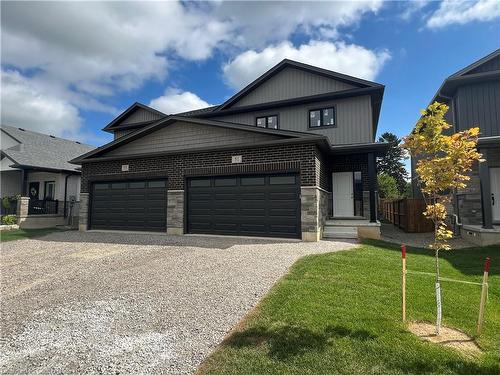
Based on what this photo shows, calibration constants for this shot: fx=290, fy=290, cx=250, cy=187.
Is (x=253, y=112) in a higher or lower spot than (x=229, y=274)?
higher

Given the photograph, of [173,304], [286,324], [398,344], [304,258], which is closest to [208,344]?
[286,324]

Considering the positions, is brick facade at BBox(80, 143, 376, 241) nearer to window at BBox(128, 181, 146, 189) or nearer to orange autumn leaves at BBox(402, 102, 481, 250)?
window at BBox(128, 181, 146, 189)

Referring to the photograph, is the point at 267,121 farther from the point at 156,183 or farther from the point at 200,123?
the point at 156,183

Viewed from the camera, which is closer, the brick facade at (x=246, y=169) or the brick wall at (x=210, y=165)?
the brick facade at (x=246, y=169)

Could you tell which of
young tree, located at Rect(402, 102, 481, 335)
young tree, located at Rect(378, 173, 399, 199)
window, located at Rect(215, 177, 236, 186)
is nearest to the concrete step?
window, located at Rect(215, 177, 236, 186)

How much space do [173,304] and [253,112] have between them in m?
13.1

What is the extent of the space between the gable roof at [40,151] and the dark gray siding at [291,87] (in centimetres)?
1219

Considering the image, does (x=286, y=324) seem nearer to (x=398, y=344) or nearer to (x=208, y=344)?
(x=208, y=344)

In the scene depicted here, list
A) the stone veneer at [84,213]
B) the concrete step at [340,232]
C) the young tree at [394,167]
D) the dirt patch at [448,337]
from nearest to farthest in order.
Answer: the dirt patch at [448,337] < the concrete step at [340,232] < the stone veneer at [84,213] < the young tree at [394,167]

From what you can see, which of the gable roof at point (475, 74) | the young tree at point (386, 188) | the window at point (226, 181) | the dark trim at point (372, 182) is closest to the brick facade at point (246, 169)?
the window at point (226, 181)

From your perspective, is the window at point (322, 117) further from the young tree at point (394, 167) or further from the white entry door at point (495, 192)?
the young tree at point (394, 167)

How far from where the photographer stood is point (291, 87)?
617 inches

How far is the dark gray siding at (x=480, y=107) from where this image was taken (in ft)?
40.3

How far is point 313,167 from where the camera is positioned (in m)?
10.5
